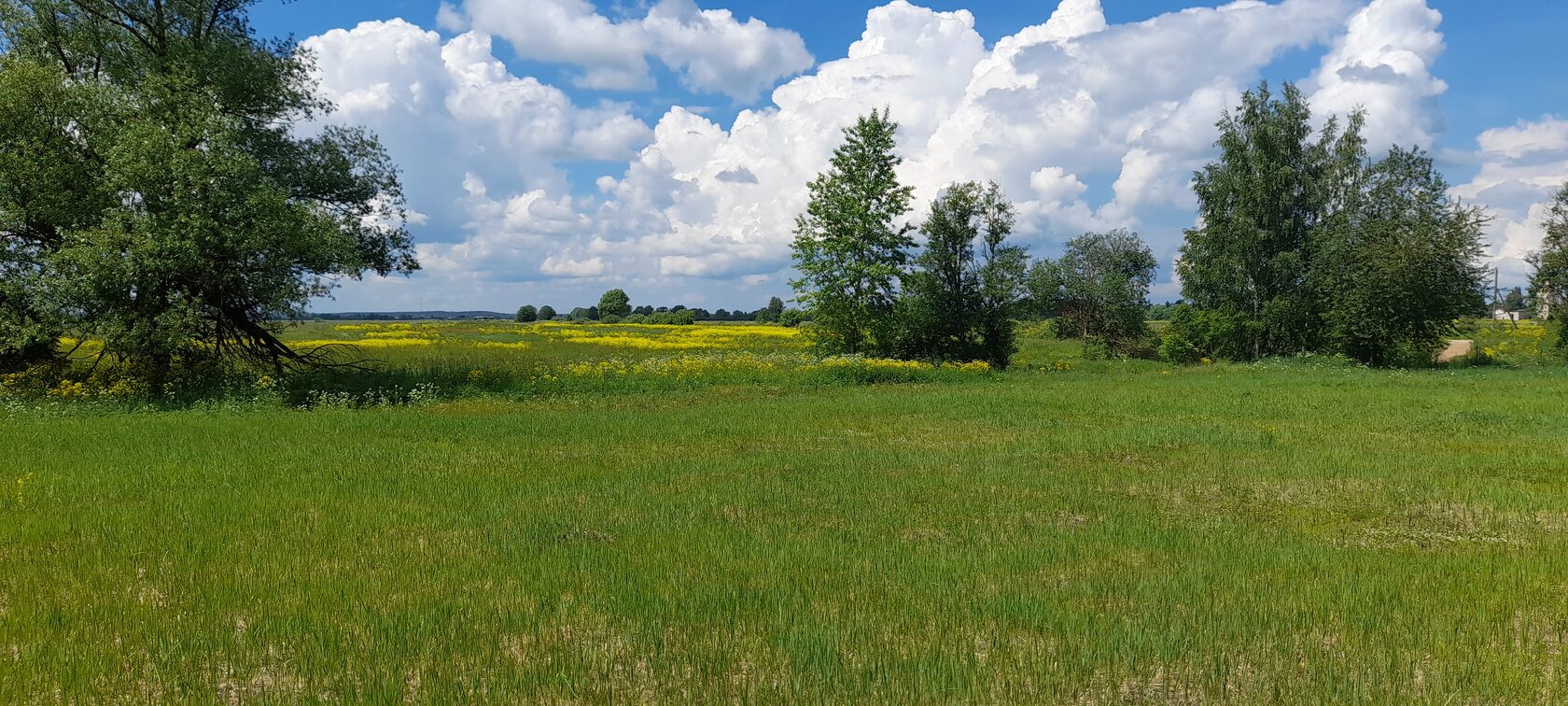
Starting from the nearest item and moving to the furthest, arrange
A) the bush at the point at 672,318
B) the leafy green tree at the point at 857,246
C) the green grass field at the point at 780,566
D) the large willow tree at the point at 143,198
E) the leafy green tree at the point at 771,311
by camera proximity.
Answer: the green grass field at the point at 780,566 < the large willow tree at the point at 143,198 < the leafy green tree at the point at 857,246 < the bush at the point at 672,318 < the leafy green tree at the point at 771,311

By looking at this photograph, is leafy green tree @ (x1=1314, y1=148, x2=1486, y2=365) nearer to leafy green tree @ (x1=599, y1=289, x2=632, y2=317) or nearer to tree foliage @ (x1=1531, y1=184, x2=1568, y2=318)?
tree foliage @ (x1=1531, y1=184, x2=1568, y2=318)

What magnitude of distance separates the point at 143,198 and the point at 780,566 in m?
23.4

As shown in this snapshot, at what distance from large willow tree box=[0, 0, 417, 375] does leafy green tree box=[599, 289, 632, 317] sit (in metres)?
120

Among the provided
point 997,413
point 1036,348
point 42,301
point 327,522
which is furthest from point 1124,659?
point 1036,348

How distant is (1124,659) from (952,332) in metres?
36.0

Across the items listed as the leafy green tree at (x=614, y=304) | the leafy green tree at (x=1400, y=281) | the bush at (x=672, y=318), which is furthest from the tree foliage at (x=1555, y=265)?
the leafy green tree at (x=614, y=304)

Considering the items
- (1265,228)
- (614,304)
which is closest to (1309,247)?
(1265,228)

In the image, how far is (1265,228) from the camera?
146 ft

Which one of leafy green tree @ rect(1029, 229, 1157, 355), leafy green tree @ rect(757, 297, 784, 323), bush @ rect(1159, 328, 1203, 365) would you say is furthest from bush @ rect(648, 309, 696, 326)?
bush @ rect(1159, 328, 1203, 365)

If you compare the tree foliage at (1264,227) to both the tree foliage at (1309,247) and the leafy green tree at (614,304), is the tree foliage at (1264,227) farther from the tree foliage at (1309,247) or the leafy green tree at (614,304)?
the leafy green tree at (614,304)

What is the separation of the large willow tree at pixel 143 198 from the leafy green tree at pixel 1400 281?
44855mm

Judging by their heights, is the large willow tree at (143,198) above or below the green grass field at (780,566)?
above

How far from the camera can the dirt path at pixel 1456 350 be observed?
1792 inches

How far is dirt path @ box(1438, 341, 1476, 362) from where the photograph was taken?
1792 inches
